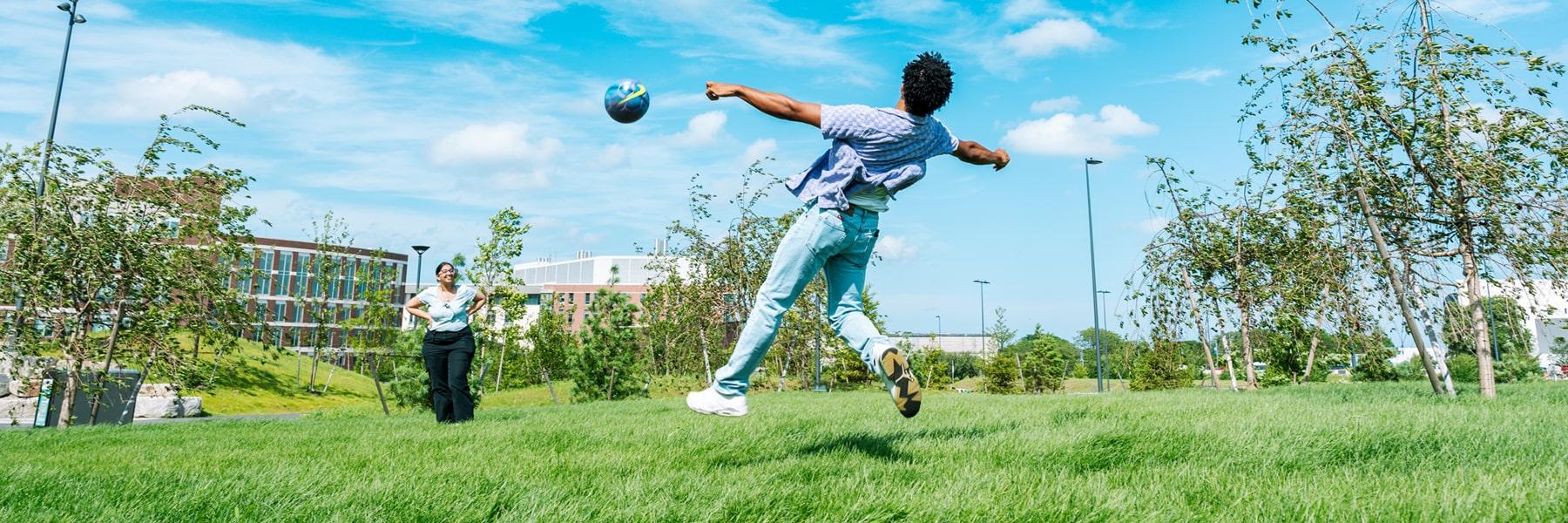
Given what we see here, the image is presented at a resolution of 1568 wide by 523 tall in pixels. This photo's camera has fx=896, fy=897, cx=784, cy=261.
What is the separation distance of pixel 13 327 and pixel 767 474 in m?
12.4

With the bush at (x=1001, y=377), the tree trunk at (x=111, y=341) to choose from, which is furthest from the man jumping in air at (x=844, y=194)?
the bush at (x=1001, y=377)

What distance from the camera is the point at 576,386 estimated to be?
66.5 ft

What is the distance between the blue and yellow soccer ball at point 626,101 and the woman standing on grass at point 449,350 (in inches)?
182

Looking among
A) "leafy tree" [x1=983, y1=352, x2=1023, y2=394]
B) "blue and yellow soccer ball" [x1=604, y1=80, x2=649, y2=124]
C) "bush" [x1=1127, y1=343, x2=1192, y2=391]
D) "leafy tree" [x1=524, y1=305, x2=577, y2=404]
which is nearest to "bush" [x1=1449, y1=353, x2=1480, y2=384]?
"bush" [x1=1127, y1=343, x2=1192, y2=391]

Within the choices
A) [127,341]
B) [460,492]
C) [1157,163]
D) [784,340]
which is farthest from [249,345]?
[460,492]

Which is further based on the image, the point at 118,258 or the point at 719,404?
the point at 118,258

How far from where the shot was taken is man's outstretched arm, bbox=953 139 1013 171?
4.80m

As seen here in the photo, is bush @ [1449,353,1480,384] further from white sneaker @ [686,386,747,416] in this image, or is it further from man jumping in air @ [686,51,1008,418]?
white sneaker @ [686,386,747,416]

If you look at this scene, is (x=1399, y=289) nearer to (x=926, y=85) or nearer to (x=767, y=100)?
(x=926, y=85)

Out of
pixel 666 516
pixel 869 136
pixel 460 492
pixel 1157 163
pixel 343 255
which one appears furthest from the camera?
pixel 343 255

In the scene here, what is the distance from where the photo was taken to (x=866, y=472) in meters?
3.57

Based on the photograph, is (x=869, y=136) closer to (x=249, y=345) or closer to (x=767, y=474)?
(x=767, y=474)

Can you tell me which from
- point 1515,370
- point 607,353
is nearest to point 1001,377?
point 1515,370

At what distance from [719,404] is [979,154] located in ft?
6.34
